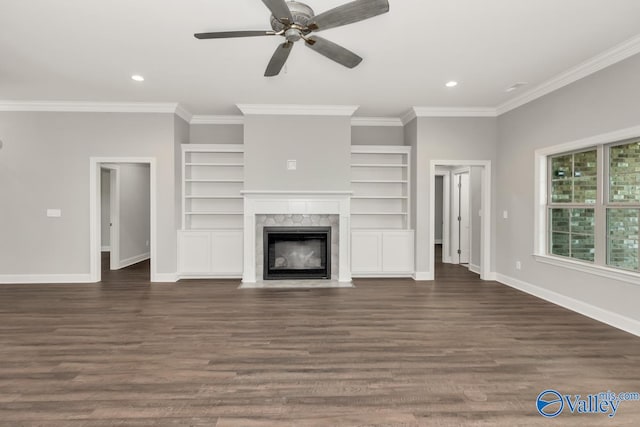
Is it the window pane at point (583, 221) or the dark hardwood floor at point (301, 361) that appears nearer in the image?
the dark hardwood floor at point (301, 361)

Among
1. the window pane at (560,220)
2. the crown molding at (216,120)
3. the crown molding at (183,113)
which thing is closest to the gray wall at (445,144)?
the window pane at (560,220)

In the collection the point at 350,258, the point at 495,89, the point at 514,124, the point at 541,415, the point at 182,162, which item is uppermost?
the point at 495,89

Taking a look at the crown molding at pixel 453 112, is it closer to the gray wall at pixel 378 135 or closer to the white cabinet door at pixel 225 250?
the gray wall at pixel 378 135

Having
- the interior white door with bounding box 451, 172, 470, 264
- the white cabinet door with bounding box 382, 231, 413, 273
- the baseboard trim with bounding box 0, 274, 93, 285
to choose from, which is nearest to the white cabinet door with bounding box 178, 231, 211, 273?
the baseboard trim with bounding box 0, 274, 93, 285

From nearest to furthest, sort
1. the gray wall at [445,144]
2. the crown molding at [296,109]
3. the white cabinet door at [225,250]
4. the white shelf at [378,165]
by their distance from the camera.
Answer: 1. the crown molding at [296,109]
2. the gray wall at [445,144]
3. the white cabinet door at [225,250]
4. the white shelf at [378,165]

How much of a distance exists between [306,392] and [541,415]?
1.40 m

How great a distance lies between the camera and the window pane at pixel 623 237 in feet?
11.4

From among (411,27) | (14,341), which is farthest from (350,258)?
(14,341)

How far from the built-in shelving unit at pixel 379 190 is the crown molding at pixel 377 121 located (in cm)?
60

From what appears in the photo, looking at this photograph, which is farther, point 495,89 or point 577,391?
point 495,89

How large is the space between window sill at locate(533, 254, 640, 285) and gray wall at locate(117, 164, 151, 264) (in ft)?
23.7

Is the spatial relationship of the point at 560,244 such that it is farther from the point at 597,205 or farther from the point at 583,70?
the point at 583,70

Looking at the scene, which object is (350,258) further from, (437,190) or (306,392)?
(437,190)

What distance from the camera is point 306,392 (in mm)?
2291
